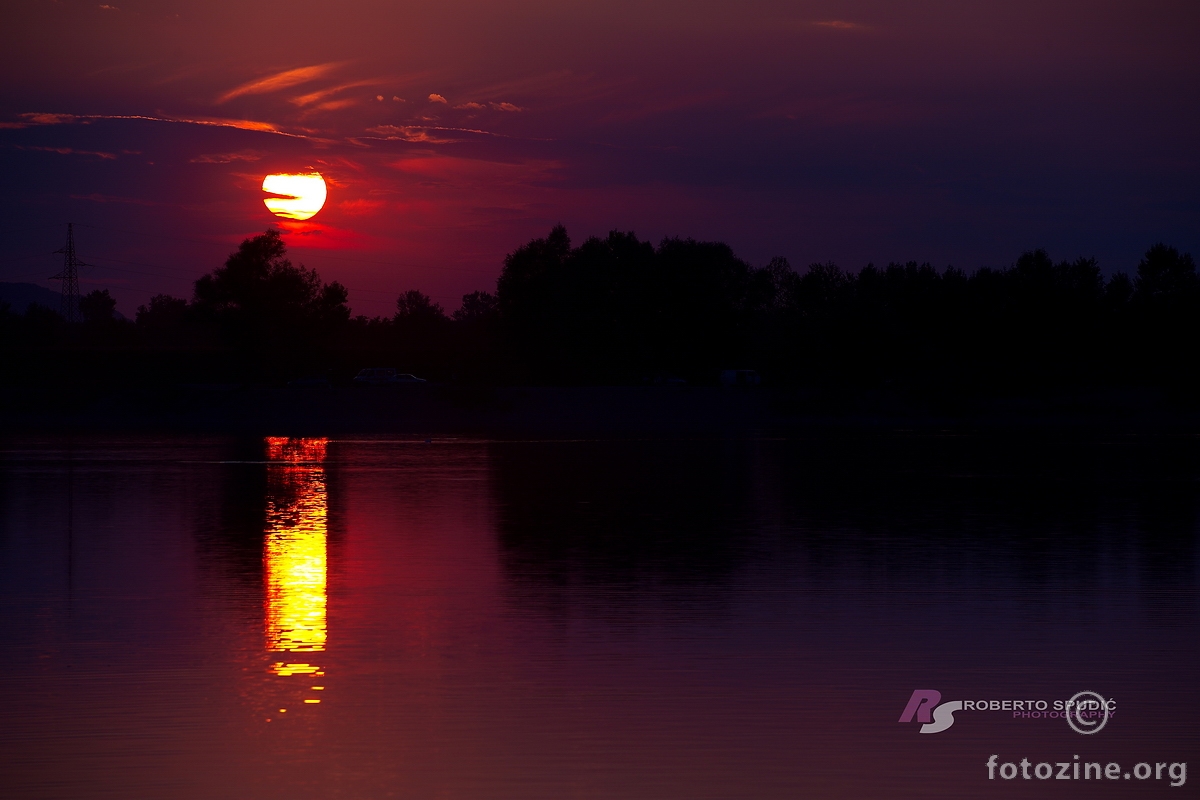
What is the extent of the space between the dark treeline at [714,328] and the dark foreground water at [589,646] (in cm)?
6435

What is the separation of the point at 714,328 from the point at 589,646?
92.5 m

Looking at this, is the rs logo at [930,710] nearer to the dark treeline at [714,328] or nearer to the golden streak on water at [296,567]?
the golden streak on water at [296,567]

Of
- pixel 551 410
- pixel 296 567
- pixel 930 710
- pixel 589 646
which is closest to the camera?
pixel 930 710

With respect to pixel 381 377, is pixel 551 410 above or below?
below

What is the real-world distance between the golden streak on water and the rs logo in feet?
15.9

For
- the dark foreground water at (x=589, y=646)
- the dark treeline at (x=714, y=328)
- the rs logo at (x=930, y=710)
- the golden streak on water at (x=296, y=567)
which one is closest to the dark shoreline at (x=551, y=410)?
the dark treeline at (x=714, y=328)

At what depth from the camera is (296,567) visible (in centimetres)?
1631

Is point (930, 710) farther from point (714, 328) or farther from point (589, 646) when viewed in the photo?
point (714, 328)

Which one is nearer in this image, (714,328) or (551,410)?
(551,410)

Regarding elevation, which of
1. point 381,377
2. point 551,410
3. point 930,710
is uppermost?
point 381,377

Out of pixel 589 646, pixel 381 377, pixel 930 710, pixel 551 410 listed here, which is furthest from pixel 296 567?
pixel 381 377

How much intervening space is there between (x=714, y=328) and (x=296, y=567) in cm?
8818

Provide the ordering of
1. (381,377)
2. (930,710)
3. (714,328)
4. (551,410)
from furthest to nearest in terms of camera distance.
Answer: (714,328), (381,377), (551,410), (930,710)

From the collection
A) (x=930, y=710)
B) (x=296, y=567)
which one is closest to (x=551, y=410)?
(x=296, y=567)
